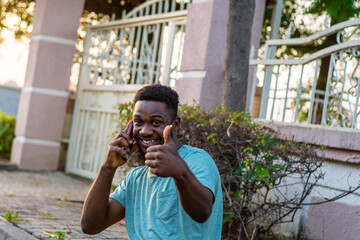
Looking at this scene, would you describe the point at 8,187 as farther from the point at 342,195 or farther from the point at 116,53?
the point at 342,195

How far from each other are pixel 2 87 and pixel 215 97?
15.4 m

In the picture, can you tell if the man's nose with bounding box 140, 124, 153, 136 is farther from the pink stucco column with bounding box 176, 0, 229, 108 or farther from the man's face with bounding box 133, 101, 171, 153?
the pink stucco column with bounding box 176, 0, 229, 108

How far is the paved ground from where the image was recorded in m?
4.72

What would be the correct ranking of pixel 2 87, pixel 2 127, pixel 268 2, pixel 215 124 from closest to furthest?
pixel 215 124 < pixel 268 2 < pixel 2 127 < pixel 2 87

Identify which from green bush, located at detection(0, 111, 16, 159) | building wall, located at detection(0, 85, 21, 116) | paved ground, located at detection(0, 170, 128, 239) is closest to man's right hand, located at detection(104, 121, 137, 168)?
paved ground, located at detection(0, 170, 128, 239)

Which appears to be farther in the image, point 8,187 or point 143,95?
point 8,187

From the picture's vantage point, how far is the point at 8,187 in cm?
709

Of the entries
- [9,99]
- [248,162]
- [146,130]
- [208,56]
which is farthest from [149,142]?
[9,99]

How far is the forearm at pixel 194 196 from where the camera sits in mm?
2117

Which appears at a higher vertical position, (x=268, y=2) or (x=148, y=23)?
(x=268, y=2)

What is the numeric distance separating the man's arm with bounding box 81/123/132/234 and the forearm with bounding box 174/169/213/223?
1.63 feet

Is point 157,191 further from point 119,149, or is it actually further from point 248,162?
point 248,162

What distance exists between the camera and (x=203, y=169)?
234cm

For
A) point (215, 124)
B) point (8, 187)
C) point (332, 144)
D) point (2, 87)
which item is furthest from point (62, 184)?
point (2, 87)
